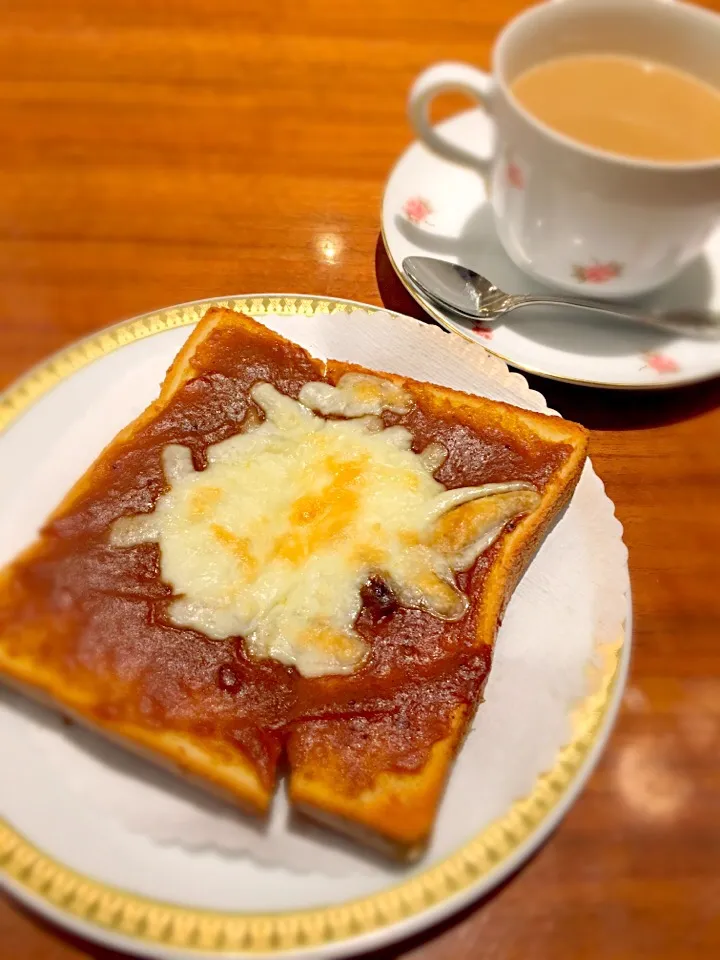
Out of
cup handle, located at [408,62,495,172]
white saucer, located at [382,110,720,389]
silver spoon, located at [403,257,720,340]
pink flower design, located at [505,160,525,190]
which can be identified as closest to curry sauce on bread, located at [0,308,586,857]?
white saucer, located at [382,110,720,389]

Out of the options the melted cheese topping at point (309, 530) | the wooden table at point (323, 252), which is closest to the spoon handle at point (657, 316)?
the wooden table at point (323, 252)

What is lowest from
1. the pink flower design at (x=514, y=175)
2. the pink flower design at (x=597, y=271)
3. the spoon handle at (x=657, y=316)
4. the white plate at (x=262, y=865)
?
the white plate at (x=262, y=865)

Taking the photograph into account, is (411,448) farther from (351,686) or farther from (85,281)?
(85,281)

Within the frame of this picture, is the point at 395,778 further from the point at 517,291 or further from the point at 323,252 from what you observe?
the point at 323,252

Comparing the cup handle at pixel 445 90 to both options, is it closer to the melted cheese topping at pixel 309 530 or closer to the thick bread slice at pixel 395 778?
the melted cheese topping at pixel 309 530

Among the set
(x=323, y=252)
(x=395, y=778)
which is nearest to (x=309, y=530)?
(x=395, y=778)

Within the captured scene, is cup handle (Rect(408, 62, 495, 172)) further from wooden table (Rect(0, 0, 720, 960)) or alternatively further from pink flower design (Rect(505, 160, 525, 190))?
wooden table (Rect(0, 0, 720, 960))

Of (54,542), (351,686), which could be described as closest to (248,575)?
(351,686)
